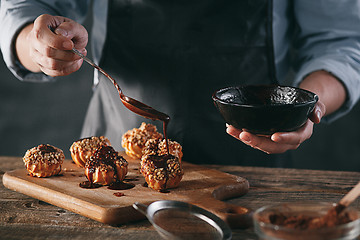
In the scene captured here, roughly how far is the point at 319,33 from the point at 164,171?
3.26 feet

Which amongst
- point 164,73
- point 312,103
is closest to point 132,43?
point 164,73

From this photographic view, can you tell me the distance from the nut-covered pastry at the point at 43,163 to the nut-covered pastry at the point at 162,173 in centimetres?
31

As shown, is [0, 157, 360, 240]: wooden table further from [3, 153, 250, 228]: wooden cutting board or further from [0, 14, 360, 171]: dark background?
[0, 14, 360, 171]: dark background

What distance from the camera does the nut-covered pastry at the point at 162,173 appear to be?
1509 mm

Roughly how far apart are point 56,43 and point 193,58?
64 cm

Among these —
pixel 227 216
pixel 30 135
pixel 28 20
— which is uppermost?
pixel 28 20

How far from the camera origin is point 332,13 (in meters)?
1.98

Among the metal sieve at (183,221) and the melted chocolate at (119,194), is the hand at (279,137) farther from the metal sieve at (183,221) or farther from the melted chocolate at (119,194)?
the melted chocolate at (119,194)

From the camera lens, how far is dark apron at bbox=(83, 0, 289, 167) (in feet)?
6.50

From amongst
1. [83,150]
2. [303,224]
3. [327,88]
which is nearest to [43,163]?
[83,150]

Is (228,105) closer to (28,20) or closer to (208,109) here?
(208,109)

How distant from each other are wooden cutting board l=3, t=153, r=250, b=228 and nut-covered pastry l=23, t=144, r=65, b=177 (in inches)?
0.8

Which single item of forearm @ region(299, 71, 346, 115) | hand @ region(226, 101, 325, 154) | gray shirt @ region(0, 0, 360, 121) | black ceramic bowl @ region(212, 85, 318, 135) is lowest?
hand @ region(226, 101, 325, 154)

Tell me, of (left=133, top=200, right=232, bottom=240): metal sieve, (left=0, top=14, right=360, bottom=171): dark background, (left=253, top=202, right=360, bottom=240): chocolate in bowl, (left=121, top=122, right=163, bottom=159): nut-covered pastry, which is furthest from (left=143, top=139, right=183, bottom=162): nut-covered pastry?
(left=0, top=14, right=360, bottom=171): dark background
